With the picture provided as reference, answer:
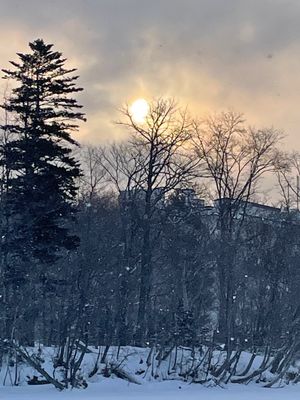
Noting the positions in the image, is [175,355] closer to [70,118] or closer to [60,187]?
[60,187]

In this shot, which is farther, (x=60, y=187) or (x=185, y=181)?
(x=185, y=181)

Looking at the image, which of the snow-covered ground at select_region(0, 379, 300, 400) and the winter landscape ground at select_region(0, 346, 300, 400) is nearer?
the snow-covered ground at select_region(0, 379, 300, 400)

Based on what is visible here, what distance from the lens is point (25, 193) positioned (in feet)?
92.2

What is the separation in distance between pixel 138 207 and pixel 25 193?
51.1ft

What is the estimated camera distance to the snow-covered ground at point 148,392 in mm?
22484

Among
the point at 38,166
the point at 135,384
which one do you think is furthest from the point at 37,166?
the point at 135,384

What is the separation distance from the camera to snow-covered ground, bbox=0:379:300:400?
2248 centimetres

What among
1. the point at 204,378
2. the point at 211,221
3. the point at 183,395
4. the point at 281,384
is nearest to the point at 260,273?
the point at 211,221

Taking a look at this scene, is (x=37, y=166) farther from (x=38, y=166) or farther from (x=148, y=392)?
(x=148, y=392)

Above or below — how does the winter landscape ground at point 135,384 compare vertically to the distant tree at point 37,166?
below

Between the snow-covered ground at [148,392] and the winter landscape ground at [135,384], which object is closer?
the snow-covered ground at [148,392]

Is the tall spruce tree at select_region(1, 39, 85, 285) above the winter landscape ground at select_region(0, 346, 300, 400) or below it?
above

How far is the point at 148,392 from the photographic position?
2519 centimetres

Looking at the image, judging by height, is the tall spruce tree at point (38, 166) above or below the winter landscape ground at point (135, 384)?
above
